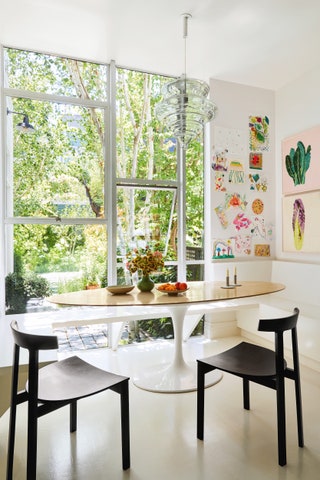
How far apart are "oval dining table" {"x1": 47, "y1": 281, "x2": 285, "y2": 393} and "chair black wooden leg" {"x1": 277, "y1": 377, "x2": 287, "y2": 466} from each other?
0.76 meters

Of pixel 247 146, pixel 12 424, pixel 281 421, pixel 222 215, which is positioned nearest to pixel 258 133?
pixel 247 146

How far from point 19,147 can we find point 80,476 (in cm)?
287

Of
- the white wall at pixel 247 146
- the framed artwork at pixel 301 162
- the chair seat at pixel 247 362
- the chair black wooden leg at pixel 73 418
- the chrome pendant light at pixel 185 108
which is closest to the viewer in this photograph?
the chair seat at pixel 247 362

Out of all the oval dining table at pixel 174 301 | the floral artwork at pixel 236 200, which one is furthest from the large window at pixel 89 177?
the oval dining table at pixel 174 301

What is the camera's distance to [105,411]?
2479 millimetres

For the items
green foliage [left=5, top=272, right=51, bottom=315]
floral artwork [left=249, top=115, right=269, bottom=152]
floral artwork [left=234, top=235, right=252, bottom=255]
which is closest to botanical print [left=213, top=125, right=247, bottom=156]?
floral artwork [left=249, top=115, right=269, bottom=152]

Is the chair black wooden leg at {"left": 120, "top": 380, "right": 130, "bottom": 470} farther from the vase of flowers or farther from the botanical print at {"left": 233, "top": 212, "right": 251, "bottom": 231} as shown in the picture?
the botanical print at {"left": 233, "top": 212, "right": 251, "bottom": 231}

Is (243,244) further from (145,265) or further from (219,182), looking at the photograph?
(145,265)

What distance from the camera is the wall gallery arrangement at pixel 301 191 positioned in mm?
3799

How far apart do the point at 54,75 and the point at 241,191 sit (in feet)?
7.97

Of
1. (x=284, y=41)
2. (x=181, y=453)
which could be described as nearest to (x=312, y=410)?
(x=181, y=453)

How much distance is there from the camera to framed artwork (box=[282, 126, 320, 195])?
3791 millimetres

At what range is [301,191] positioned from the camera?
4004mm

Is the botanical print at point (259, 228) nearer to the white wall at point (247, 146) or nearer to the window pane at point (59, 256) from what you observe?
the white wall at point (247, 146)
